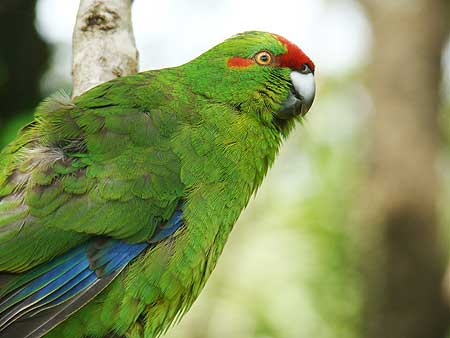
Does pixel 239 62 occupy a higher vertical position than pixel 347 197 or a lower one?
higher

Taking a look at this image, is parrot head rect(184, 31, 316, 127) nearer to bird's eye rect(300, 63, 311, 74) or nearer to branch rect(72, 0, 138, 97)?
bird's eye rect(300, 63, 311, 74)

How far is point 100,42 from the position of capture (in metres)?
3.26

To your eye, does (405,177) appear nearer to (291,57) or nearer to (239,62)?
(291,57)

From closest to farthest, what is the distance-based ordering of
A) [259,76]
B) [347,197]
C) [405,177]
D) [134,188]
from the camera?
[134,188] → [259,76] → [405,177] → [347,197]

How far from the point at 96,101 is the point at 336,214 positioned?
707cm

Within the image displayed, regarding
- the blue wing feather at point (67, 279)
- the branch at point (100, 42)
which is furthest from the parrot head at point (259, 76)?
the blue wing feather at point (67, 279)

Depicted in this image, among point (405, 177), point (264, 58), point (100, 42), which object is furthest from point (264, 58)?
point (405, 177)

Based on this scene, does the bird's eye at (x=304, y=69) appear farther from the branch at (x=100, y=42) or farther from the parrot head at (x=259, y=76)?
the branch at (x=100, y=42)

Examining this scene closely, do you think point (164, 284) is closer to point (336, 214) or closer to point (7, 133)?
point (7, 133)

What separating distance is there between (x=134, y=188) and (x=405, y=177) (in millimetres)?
4074

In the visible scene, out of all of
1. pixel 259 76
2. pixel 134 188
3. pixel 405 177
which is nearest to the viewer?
pixel 134 188

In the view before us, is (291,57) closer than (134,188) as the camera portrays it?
No

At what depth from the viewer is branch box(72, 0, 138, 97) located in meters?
3.26

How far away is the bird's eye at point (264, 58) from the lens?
3.22 m
